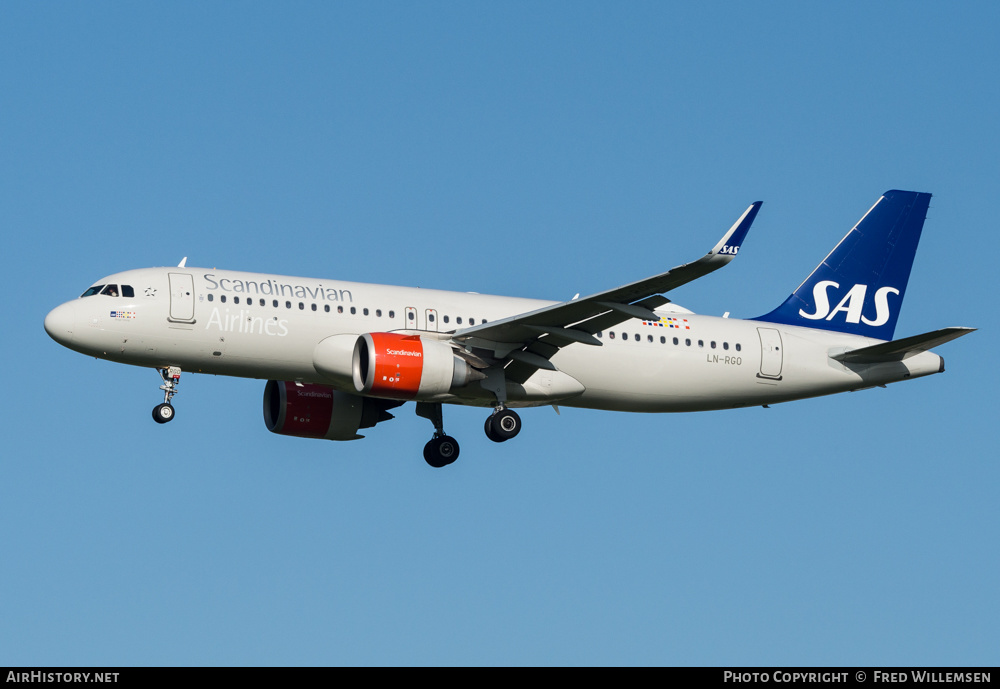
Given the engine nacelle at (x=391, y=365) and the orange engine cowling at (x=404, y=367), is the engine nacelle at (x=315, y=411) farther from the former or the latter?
the orange engine cowling at (x=404, y=367)

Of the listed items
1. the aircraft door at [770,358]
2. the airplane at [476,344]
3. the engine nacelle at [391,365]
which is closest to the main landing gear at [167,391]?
the airplane at [476,344]

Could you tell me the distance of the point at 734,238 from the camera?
29.6 meters

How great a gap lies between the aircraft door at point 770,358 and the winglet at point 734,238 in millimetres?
10186

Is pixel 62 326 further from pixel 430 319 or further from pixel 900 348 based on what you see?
pixel 900 348

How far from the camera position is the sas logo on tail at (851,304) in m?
42.0

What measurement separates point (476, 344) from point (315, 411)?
6.94 meters

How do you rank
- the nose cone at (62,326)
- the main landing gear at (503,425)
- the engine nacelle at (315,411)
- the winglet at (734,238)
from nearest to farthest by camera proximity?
the winglet at (734,238) < the nose cone at (62,326) < the main landing gear at (503,425) < the engine nacelle at (315,411)

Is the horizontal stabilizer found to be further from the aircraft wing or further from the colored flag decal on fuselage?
the aircraft wing

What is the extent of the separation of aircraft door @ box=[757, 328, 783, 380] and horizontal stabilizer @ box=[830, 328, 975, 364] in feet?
5.55

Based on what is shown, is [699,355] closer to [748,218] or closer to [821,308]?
[821,308]

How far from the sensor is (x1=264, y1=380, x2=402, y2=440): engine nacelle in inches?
1585

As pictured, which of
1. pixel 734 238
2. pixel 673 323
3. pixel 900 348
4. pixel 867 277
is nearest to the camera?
pixel 734 238

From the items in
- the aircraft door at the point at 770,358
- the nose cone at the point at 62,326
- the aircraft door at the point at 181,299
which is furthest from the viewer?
the aircraft door at the point at 770,358

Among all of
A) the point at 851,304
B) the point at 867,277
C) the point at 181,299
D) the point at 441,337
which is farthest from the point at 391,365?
the point at 867,277
